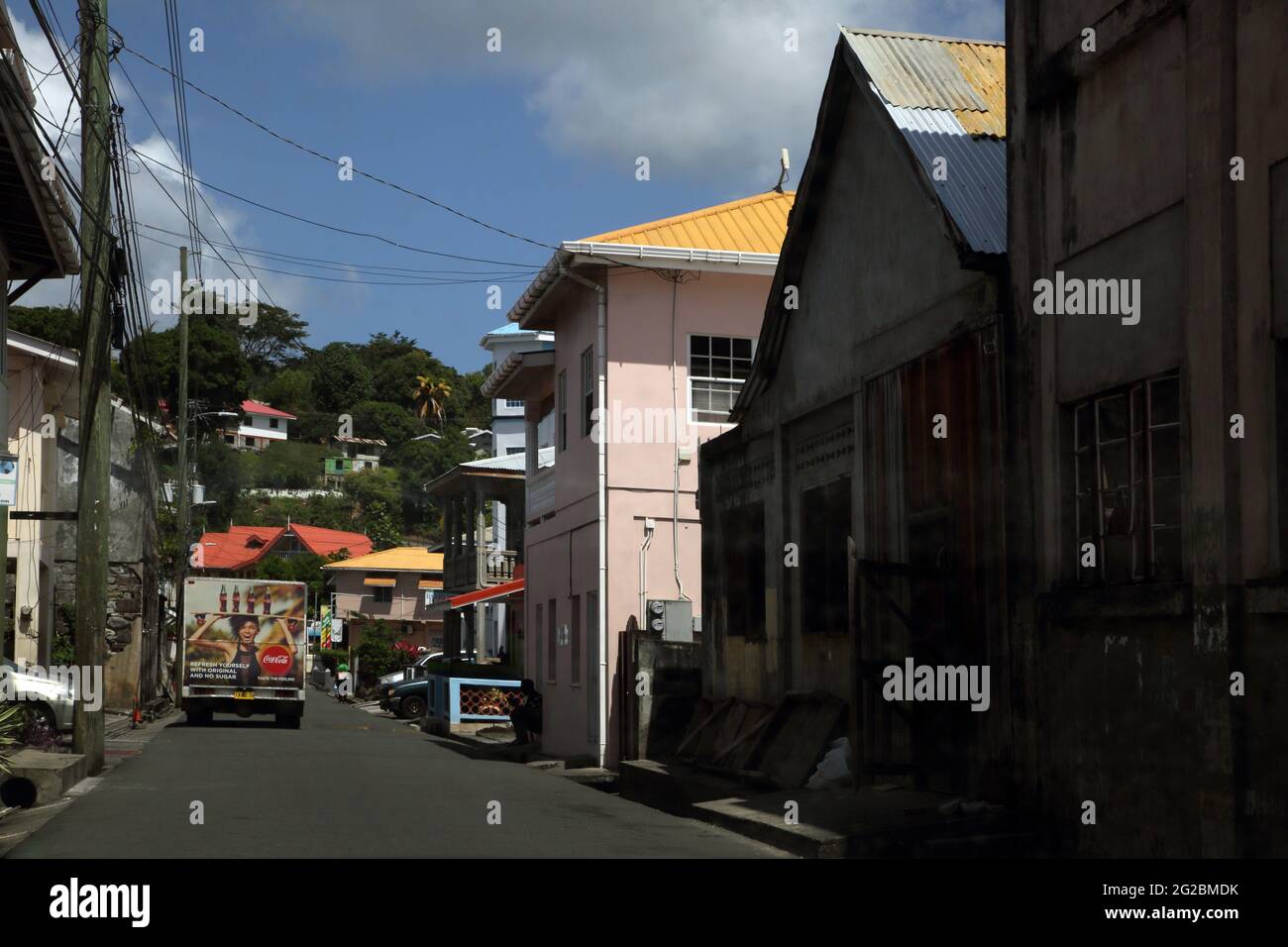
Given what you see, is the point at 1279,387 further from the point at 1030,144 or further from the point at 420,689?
the point at 420,689

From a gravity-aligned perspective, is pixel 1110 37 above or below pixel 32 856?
above

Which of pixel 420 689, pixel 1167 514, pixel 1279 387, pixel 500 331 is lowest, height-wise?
pixel 420 689

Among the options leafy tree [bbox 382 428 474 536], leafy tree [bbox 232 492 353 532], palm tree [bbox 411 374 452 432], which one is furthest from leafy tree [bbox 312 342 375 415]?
leafy tree [bbox 382 428 474 536]

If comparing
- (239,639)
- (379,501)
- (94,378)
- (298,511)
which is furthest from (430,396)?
(94,378)

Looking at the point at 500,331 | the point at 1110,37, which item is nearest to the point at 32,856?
the point at 1110,37

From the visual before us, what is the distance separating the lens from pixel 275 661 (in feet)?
106

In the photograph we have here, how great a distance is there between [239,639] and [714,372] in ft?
43.7

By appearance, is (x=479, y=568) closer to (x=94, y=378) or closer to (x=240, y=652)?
(x=240, y=652)

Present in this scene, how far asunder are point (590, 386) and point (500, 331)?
42707 millimetres

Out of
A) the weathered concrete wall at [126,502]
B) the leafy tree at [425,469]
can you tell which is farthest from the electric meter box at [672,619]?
the leafy tree at [425,469]

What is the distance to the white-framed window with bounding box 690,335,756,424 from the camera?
83.2ft

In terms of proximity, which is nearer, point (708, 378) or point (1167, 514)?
point (1167, 514)

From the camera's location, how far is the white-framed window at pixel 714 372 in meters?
25.4
